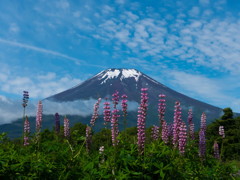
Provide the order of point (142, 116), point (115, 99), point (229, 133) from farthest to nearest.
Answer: point (229, 133) < point (115, 99) < point (142, 116)

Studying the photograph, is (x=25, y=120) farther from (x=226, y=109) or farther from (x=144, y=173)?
(x=226, y=109)

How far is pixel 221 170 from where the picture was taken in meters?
6.76

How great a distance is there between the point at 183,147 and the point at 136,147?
328 centimetres

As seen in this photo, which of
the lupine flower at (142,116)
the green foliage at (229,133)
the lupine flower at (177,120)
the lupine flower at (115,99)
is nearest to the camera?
the lupine flower at (142,116)

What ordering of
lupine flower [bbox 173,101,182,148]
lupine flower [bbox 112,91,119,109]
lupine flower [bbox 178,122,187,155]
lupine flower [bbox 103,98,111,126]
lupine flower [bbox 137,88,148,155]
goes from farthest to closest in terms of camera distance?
lupine flower [bbox 178,122,187,155], lupine flower [bbox 173,101,182,148], lupine flower [bbox 103,98,111,126], lupine flower [bbox 112,91,119,109], lupine flower [bbox 137,88,148,155]

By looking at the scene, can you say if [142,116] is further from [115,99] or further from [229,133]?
[229,133]

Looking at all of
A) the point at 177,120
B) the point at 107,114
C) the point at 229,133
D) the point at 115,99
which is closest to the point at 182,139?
the point at 177,120

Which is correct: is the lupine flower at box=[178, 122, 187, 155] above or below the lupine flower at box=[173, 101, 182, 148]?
below

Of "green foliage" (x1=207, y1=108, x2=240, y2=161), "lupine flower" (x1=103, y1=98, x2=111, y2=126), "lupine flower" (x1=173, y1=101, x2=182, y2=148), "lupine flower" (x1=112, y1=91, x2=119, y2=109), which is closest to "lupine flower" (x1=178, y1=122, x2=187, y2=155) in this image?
"lupine flower" (x1=173, y1=101, x2=182, y2=148)

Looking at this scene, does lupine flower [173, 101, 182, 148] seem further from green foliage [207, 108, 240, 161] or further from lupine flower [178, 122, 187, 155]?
green foliage [207, 108, 240, 161]

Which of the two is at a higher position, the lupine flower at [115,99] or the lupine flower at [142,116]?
the lupine flower at [115,99]

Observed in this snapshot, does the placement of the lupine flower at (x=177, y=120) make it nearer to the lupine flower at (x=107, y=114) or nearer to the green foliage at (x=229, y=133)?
the lupine flower at (x=107, y=114)

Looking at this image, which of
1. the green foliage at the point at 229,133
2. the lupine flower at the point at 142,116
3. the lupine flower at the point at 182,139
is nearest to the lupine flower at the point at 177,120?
the lupine flower at the point at 182,139

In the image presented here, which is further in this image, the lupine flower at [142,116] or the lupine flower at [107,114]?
the lupine flower at [107,114]
